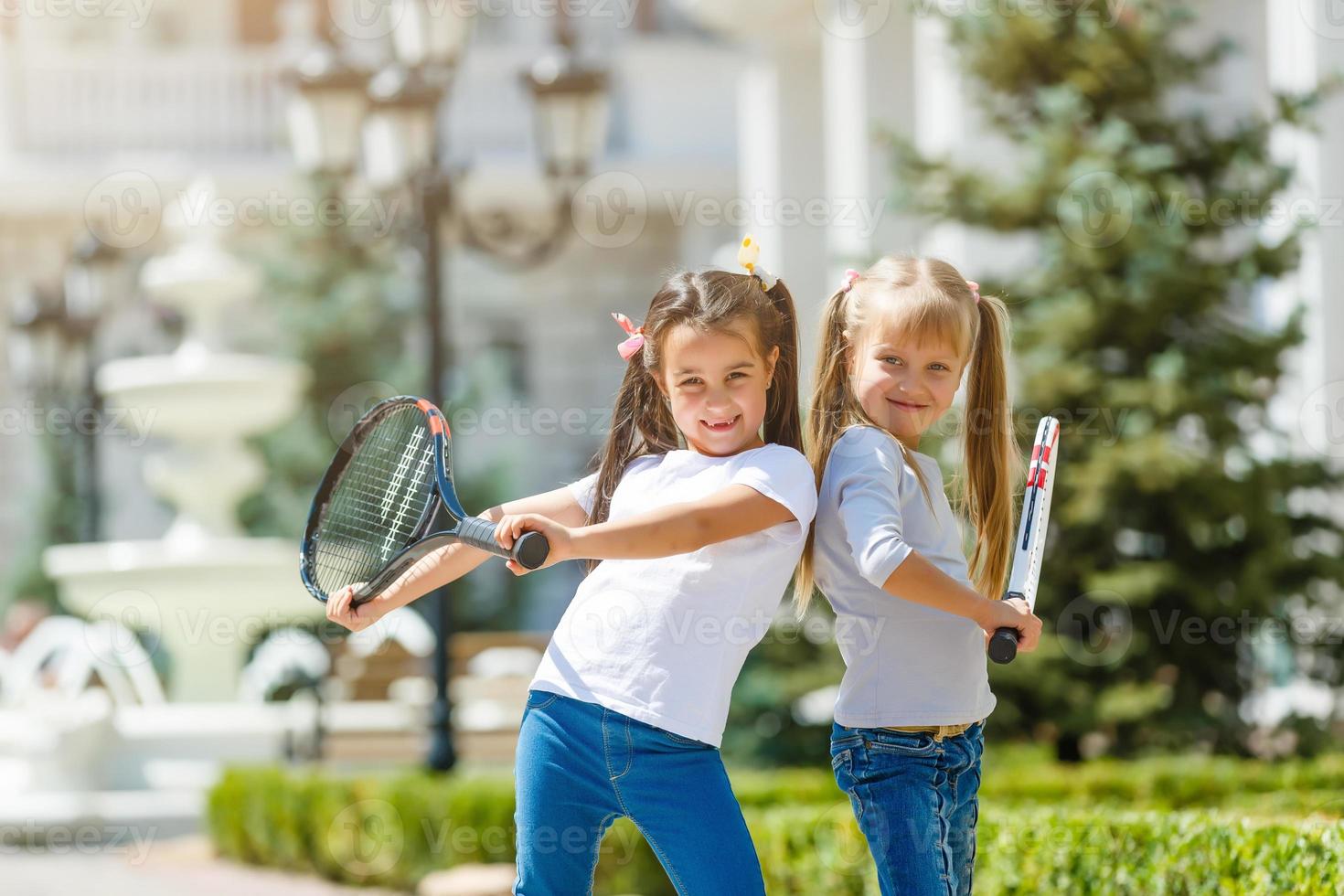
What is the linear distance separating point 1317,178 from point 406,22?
5116 mm

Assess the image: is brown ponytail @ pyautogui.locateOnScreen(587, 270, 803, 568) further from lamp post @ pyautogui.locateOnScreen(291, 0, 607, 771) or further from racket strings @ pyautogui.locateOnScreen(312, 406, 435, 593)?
lamp post @ pyautogui.locateOnScreen(291, 0, 607, 771)

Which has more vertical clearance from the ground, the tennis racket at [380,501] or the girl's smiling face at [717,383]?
the girl's smiling face at [717,383]

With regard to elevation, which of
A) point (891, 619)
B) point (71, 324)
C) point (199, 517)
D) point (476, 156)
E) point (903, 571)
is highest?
point (476, 156)

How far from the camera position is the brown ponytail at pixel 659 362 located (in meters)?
2.63

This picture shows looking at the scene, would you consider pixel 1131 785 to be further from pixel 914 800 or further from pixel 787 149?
pixel 787 149

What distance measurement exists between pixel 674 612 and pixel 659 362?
1.47 ft

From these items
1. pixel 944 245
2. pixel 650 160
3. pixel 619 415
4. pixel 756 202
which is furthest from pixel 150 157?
pixel 619 415

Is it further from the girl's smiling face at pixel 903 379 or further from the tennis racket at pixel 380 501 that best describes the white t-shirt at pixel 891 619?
the tennis racket at pixel 380 501

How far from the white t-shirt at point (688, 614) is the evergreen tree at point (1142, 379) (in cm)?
484

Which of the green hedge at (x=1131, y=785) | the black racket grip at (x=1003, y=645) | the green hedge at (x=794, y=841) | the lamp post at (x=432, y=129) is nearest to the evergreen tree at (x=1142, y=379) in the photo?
the green hedge at (x=1131, y=785)

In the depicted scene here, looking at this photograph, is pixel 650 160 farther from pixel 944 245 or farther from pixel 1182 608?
pixel 1182 608

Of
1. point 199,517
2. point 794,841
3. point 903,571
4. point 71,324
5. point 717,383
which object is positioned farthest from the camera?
point 71,324

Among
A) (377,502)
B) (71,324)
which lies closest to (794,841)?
(377,502)

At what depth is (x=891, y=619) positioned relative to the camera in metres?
2.66
